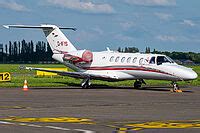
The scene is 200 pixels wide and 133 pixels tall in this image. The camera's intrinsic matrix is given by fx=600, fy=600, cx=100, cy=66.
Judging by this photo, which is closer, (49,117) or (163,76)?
(49,117)

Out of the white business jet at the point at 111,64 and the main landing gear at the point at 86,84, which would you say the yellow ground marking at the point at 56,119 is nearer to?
the white business jet at the point at 111,64

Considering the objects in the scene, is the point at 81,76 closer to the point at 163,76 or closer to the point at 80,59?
the point at 80,59

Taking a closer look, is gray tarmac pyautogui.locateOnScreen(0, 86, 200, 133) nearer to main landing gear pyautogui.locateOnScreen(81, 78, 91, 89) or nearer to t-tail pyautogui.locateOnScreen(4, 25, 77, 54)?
main landing gear pyautogui.locateOnScreen(81, 78, 91, 89)

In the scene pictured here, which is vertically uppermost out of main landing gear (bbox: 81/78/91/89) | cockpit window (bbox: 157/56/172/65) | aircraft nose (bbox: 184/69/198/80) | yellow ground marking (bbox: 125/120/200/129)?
cockpit window (bbox: 157/56/172/65)

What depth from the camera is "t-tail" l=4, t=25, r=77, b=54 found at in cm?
4559

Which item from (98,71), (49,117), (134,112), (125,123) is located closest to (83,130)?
(125,123)

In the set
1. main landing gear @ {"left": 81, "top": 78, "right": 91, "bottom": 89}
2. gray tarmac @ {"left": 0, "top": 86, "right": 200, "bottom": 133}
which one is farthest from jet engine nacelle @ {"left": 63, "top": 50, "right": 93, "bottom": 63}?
gray tarmac @ {"left": 0, "top": 86, "right": 200, "bottom": 133}

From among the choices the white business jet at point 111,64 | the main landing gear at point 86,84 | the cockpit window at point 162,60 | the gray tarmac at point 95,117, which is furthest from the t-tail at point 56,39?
the gray tarmac at point 95,117

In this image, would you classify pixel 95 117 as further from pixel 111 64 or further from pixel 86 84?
pixel 111 64

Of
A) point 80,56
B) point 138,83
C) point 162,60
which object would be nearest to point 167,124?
point 162,60

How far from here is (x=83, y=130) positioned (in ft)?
50.8

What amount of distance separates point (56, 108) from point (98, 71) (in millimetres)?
19777

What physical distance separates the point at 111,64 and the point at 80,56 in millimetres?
2742

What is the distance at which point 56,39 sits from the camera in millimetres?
45906
